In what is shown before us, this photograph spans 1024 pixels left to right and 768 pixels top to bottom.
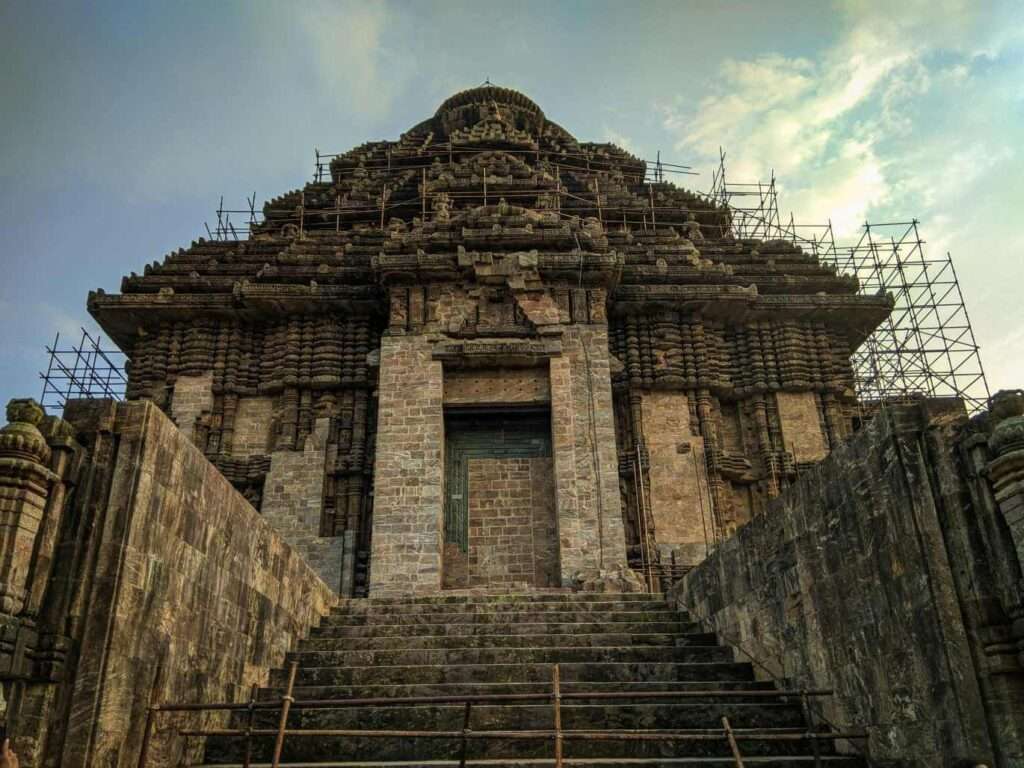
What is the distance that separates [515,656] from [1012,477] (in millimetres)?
5817

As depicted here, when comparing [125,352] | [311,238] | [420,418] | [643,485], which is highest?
[311,238]

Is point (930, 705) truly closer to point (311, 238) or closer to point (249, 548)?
point (249, 548)

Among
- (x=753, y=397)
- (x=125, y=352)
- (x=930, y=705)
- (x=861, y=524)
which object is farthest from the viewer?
(x=125, y=352)

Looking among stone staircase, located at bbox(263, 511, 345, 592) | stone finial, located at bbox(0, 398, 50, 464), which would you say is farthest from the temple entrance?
stone finial, located at bbox(0, 398, 50, 464)

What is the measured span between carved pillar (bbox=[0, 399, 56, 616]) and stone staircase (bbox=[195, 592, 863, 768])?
2.58m

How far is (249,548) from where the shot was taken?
9273 mm

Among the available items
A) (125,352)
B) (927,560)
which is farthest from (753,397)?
(125,352)

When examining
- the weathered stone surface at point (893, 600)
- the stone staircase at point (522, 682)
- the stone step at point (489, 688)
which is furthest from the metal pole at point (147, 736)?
the weathered stone surface at point (893, 600)

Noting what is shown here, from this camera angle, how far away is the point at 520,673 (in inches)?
365

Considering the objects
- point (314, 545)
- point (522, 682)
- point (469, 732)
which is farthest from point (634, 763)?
point (314, 545)

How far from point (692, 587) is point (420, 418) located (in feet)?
22.2

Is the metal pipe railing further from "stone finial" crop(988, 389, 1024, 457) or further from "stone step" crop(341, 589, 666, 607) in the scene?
"stone step" crop(341, 589, 666, 607)

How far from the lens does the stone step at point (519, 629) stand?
10.6 metres

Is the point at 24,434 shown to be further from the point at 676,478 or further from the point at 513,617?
the point at 676,478
